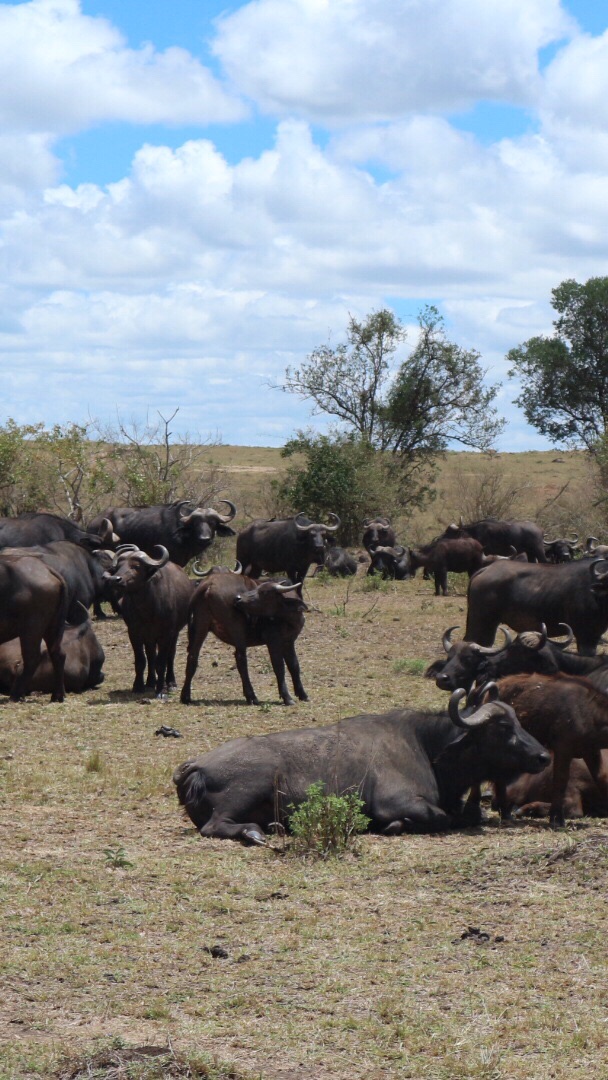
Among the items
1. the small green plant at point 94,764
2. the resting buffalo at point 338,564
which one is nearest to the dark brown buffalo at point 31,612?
the small green plant at point 94,764

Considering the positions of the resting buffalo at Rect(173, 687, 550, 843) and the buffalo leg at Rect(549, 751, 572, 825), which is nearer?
the resting buffalo at Rect(173, 687, 550, 843)

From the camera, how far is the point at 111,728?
12.1 metres

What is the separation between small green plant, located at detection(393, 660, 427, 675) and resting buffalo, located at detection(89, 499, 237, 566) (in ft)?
21.0

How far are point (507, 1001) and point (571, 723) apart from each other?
11.1 feet

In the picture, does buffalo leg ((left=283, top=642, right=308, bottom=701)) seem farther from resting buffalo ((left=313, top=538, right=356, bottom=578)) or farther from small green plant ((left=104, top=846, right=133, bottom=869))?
resting buffalo ((left=313, top=538, right=356, bottom=578))

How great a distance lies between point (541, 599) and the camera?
1464 cm

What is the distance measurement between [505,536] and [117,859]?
67.5 feet

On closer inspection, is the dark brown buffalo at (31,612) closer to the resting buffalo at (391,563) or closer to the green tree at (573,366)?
the resting buffalo at (391,563)

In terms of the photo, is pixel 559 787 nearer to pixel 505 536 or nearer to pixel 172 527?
pixel 172 527

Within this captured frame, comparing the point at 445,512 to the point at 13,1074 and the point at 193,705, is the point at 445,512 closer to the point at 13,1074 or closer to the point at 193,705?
the point at 193,705

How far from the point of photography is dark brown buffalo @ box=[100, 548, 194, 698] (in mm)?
13797

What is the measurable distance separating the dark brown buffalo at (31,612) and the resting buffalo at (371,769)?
16.6ft

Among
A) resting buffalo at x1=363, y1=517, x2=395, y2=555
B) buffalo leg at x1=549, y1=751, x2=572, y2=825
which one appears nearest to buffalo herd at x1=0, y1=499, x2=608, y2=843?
buffalo leg at x1=549, y1=751, x2=572, y2=825

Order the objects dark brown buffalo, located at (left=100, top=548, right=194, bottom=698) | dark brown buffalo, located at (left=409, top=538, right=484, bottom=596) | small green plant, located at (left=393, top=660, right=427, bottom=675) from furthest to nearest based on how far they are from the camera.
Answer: dark brown buffalo, located at (left=409, top=538, right=484, bottom=596)
small green plant, located at (left=393, top=660, right=427, bottom=675)
dark brown buffalo, located at (left=100, top=548, right=194, bottom=698)
